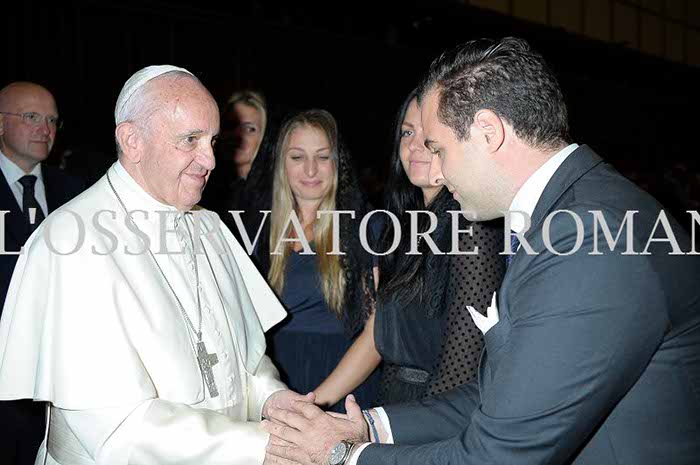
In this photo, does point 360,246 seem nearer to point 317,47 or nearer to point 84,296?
point 84,296

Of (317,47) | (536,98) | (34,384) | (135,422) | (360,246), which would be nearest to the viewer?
(536,98)

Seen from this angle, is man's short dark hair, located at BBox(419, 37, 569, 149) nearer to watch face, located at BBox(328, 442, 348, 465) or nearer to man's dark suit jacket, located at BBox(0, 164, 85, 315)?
watch face, located at BBox(328, 442, 348, 465)

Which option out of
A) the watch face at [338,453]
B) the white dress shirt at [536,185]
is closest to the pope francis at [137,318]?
the watch face at [338,453]

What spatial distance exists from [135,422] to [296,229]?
1612 mm

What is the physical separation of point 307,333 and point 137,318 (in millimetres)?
1367

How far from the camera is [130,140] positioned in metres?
2.13

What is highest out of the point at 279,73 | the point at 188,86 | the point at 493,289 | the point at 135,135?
the point at 279,73

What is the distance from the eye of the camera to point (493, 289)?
8.36 ft

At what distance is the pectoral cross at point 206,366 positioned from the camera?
2.17 metres

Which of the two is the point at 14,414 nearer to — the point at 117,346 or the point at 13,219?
the point at 13,219

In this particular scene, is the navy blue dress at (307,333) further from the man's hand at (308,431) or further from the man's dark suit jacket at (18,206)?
the man's dark suit jacket at (18,206)

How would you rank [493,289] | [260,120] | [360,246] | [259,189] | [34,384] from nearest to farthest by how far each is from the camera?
1. [34,384]
2. [493,289]
3. [360,246]
4. [259,189]
5. [260,120]

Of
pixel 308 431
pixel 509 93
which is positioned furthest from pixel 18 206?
pixel 509 93

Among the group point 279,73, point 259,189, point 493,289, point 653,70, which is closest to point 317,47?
point 279,73
